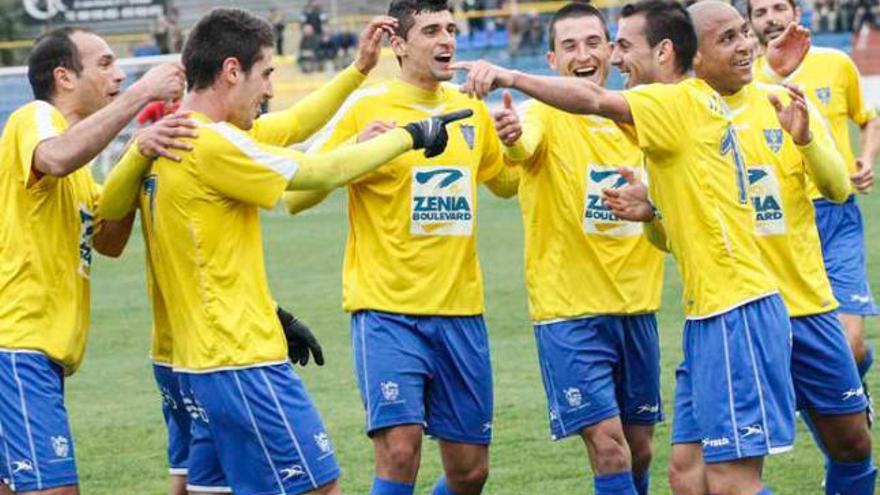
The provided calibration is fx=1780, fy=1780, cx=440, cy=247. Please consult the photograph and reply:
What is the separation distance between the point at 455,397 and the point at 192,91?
81.4 inches

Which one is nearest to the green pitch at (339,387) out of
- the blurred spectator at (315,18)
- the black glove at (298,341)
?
the black glove at (298,341)

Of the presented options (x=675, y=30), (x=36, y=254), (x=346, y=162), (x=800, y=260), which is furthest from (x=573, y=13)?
(x=36, y=254)

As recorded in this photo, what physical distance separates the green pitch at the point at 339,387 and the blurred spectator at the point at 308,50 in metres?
16.6

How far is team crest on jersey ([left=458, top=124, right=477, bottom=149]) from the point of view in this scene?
8.06m

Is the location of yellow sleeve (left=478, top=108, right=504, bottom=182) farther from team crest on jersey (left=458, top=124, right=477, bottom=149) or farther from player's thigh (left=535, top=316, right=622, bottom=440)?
player's thigh (left=535, top=316, right=622, bottom=440)

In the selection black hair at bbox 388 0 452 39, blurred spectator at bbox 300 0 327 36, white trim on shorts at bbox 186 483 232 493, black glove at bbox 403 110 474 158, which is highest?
black hair at bbox 388 0 452 39

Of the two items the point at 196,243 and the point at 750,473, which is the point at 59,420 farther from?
the point at 750,473

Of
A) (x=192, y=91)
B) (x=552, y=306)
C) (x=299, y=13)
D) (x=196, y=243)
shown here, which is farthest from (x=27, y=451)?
(x=299, y=13)

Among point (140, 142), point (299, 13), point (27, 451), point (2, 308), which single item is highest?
point (140, 142)

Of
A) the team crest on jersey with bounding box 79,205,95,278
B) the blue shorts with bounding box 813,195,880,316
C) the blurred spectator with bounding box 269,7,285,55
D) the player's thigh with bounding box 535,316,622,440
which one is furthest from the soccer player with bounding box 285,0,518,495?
the blurred spectator with bounding box 269,7,285,55

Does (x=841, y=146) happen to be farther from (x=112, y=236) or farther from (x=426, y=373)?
(x=112, y=236)

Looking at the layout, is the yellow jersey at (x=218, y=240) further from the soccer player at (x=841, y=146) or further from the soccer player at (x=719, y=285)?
the soccer player at (x=841, y=146)

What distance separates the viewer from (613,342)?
8266 mm

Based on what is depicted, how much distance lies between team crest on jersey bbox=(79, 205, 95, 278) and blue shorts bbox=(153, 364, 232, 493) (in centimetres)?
54
